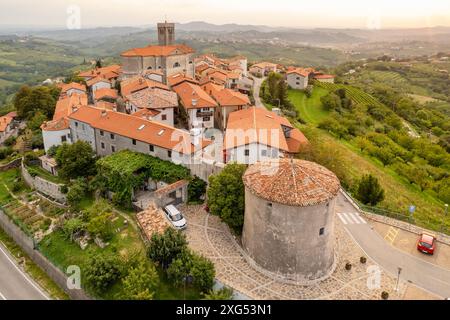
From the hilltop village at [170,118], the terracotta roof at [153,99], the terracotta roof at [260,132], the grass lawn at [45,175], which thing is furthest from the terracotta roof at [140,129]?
the grass lawn at [45,175]

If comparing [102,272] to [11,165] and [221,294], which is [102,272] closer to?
[221,294]

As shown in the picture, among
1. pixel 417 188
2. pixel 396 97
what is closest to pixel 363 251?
pixel 417 188

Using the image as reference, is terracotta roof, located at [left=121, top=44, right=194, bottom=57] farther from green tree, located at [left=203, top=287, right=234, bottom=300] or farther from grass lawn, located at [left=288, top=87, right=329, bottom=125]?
green tree, located at [left=203, top=287, right=234, bottom=300]

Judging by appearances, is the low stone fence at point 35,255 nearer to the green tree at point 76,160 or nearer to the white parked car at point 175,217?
the green tree at point 76,160

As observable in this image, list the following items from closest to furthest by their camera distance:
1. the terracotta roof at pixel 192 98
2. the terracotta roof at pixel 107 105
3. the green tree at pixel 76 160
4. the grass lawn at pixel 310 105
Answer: the green tree at pixel 76 160, the terracotta roof at pixel 192 98, the terracotta roof at pixel 107 105, the grass lawn at pixel 310 105

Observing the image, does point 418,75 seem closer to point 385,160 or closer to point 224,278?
point 385,160

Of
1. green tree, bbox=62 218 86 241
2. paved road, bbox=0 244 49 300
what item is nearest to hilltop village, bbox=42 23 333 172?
green tree, bbox=62 218 86 241

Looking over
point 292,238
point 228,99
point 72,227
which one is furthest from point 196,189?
point 228,99
